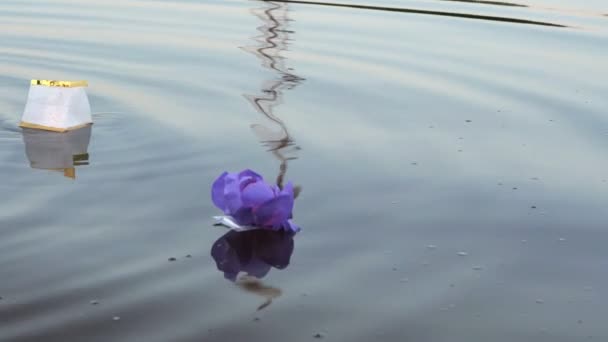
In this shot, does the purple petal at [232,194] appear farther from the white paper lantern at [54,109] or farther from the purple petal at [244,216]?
the white paper lantern at [54,109]

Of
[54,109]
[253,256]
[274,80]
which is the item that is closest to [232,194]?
[253,256]

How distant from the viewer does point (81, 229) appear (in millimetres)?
4492

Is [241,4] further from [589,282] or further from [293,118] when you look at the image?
[589,282]

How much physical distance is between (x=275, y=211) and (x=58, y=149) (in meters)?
1.83

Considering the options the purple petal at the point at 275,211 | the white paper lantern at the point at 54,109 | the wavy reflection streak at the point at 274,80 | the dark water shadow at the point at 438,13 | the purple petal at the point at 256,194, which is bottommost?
the dark water shadow at the point at 438,13

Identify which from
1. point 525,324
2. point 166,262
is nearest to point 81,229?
point 166,262

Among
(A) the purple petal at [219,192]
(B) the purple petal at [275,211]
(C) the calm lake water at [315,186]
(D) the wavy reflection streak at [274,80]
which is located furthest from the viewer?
(D) the wavy reflection streak at [274,80]

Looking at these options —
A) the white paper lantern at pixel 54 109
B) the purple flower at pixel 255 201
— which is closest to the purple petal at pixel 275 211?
the purple flower at pixel 255 201

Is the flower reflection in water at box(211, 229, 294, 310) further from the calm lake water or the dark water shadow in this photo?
the dark water shadow

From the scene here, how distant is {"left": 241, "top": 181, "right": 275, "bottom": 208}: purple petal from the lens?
178 inches

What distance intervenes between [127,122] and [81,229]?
2092 millimetres

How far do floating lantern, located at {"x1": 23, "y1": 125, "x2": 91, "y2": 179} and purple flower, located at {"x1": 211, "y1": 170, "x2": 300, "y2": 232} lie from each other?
105 centimetres

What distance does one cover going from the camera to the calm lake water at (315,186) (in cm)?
377

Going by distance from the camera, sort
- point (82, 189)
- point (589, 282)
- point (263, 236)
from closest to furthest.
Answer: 1. point (589, 282)
2. point (263, 236)
3. point (82, 189)
